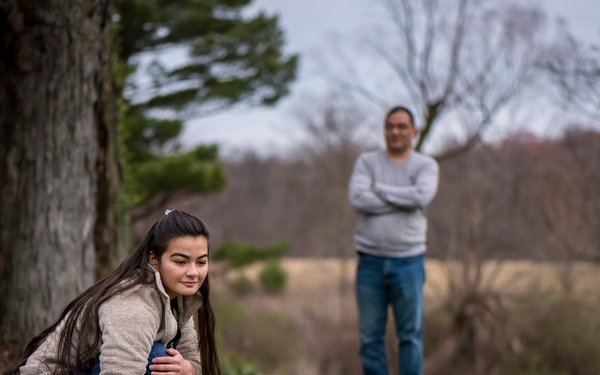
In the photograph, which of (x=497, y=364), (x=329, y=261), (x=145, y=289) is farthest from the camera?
(x=329, y=261)

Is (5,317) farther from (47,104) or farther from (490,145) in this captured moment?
(490,145)

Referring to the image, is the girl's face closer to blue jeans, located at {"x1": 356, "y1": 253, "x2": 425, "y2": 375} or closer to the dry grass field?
blue jeans, located at {"x1": 356, "y1": 253, "x2": 425, "y2": 375}

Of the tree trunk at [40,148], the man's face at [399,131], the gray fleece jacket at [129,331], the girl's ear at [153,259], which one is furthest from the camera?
the man's face at [399,131]

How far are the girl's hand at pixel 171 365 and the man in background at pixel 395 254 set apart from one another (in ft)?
6.40

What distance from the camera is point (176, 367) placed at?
9.11ft

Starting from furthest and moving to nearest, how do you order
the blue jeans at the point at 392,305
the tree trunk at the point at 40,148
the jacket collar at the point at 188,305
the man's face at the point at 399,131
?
1. the man's face at the point at 399,131
2. the blue jeans at the point at 392,305
3. the tree trunk at the point at 40,148
4. the jacket collar at the point at 188,305

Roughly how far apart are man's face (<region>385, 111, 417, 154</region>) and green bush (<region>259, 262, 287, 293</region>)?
664 inches

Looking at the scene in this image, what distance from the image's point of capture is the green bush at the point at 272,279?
21469mm

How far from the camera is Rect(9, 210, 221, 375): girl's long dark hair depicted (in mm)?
2666

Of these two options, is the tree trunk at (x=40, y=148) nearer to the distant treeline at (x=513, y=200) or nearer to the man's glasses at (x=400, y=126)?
the man's glasses at (x=400, y=126)

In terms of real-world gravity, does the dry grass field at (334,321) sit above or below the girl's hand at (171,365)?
below

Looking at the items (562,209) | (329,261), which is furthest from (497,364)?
(329,261)

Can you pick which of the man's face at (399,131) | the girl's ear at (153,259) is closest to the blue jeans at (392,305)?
the man's face at (399,131)

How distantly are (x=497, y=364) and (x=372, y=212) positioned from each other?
8075 millimetres
